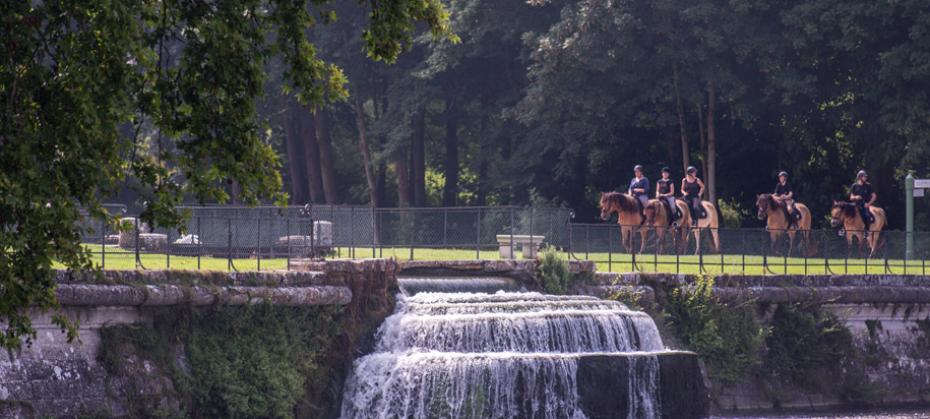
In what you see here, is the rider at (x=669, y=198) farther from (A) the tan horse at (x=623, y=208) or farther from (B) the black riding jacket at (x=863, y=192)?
(B) the black riding jacket at (x=863, y=192)

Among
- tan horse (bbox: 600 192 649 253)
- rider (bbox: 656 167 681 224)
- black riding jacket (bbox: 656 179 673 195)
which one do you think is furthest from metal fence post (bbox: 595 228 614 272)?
black riding jacket (bbox: 656 179 673 195)

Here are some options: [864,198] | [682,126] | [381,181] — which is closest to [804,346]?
[864,198]

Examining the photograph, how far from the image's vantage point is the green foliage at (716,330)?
102 ft

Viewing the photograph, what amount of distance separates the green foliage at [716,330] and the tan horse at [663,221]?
432 cm

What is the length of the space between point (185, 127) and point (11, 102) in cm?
→ 165

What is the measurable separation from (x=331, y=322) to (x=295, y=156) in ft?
116

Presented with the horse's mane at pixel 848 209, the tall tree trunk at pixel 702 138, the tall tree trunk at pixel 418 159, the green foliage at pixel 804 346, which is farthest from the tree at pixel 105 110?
the tall tree trunk at pixel 418 159

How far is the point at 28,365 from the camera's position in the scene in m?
22.1

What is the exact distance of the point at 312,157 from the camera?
59031 millimetres

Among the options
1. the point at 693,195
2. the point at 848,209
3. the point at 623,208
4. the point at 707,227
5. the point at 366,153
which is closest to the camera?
the point at 707,227

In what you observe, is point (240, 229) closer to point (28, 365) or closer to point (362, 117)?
point (28, 365)

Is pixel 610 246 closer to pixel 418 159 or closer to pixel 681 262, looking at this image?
pixel 681 262

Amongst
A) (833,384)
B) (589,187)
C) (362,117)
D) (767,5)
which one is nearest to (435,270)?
(833,384)

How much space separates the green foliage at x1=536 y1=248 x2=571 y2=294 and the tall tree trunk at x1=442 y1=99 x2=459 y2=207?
26.6m
